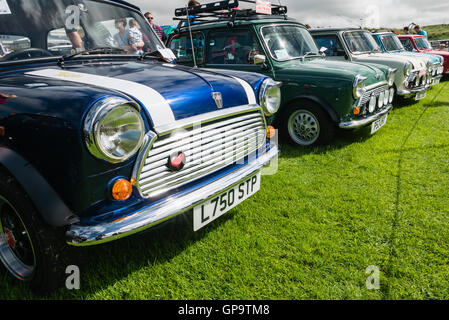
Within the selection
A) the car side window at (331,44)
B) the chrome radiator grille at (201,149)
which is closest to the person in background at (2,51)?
the chrome radiator grille at (201,149)

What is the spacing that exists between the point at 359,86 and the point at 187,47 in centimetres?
277

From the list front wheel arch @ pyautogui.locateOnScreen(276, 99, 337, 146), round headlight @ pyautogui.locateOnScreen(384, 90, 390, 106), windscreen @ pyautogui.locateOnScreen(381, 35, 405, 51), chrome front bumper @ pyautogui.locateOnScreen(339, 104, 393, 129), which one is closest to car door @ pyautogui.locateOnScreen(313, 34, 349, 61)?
round headlight @ pyautogui.locateOnScreen(384, 90, 390, 106)

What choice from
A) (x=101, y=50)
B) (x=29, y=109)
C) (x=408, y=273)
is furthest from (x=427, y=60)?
(x=29, y=109)

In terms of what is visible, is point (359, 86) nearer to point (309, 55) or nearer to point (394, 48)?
point (309, 55)

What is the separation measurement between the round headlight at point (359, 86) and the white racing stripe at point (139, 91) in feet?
10.3

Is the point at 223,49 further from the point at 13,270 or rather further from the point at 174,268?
the point at 13,270

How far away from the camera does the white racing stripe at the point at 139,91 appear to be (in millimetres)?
1782

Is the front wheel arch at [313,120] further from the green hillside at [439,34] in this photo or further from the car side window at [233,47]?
the green hillside at [439,34]

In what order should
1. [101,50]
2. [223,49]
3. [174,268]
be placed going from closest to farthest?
[174,268] < [101,50] < [223,49]

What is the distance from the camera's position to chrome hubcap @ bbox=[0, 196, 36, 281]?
1905 millimetres

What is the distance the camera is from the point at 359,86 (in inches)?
166

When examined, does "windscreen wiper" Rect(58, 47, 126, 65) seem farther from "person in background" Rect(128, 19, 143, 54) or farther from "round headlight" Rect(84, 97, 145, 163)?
"round headlight" Rect(84, 97, 145, 163)
